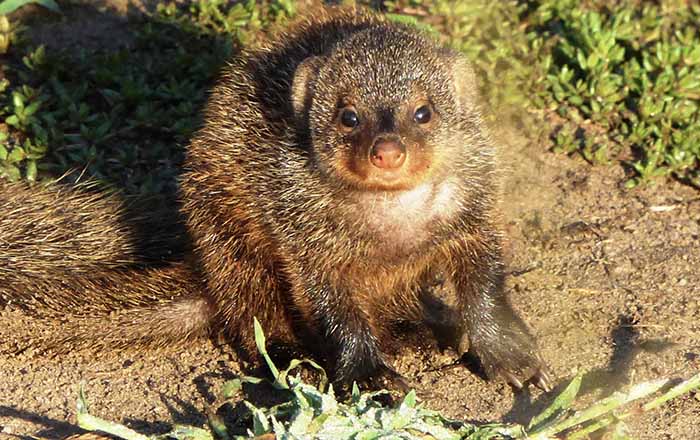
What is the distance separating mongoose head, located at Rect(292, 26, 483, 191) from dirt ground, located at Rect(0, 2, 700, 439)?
2.74 ft

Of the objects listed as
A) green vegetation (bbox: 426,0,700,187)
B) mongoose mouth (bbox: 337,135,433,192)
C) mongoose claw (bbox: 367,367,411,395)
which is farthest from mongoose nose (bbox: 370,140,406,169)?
green vegetation (bbox: 426,0,700,187)

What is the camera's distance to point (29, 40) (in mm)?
6012

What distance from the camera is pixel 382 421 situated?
364cm

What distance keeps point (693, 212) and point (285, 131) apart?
2.12m

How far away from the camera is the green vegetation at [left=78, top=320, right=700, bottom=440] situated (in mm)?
3561

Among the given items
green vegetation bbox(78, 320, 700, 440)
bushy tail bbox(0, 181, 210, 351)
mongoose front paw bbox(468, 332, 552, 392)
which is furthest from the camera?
bushy tail bbox(0, 181, 210, 351)

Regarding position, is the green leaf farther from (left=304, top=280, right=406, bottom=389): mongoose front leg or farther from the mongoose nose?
the mongoose nose

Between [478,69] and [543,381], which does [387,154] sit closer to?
[543,381]

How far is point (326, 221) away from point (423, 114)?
55 cm

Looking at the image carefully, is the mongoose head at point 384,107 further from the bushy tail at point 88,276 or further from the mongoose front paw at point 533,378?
the bushy tail at point 88,276

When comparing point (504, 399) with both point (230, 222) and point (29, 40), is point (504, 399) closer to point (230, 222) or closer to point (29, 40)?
point (230, 222)

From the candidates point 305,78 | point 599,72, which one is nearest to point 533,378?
point 305,78

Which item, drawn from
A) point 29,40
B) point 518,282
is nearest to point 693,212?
point 518,282

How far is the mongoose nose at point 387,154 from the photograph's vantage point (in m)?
3.67
